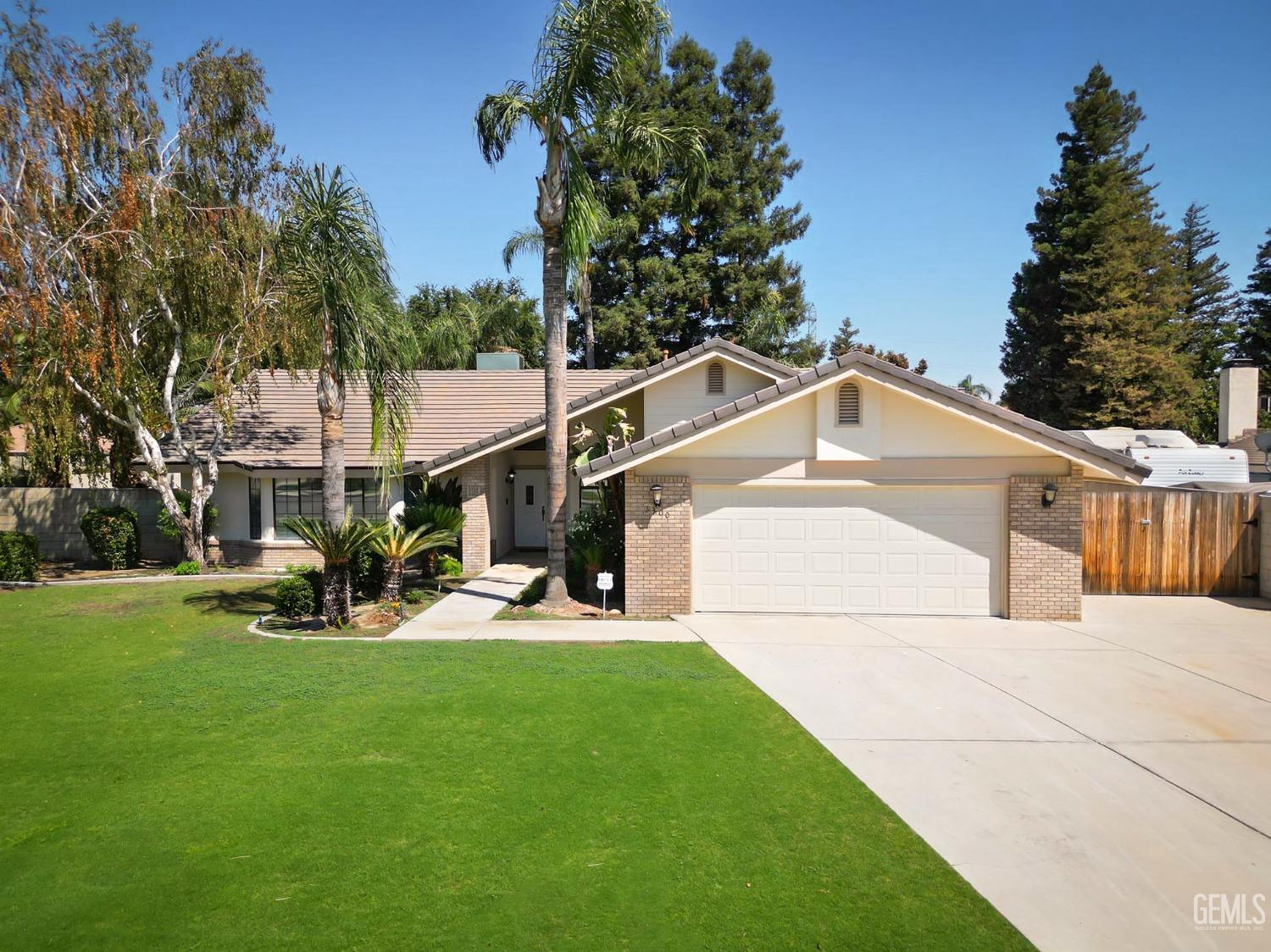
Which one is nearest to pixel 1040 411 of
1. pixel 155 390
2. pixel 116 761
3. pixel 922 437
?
pixel 922 437

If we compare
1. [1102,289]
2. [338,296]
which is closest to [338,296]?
[338,296]

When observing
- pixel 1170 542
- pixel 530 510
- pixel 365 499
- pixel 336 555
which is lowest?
pixel 1170 542

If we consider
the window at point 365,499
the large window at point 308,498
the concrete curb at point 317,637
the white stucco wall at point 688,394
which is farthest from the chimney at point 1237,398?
the concrete curb at point 317,637

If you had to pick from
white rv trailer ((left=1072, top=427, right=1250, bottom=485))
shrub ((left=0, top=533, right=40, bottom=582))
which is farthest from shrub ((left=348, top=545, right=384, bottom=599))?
white rv trailer ((left=1072, top=427, right=1250, bottom=485))

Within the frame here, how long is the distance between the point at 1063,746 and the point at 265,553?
1832 cm

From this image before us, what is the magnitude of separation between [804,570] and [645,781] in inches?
292

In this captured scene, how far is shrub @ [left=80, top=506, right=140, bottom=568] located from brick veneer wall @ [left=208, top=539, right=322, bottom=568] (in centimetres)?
186

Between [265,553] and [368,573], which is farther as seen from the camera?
[265,553]

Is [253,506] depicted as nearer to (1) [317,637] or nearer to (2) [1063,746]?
(1) [317,637]

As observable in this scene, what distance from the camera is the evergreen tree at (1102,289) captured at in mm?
36000

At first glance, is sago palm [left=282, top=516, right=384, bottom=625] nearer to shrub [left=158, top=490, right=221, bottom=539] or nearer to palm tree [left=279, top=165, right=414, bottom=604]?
palm tree [left=279, top=165, right=414, bottom=604]

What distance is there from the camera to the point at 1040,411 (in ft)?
133

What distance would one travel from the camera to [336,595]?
39.5ft

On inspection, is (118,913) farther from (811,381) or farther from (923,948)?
(811,381)
